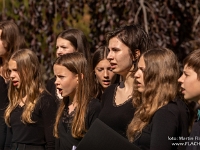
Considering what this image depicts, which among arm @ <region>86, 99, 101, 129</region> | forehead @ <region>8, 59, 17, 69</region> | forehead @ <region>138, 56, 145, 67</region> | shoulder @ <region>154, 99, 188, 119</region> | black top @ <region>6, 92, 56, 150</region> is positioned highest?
forehead @ <region>138, 56, 145, 67</region>

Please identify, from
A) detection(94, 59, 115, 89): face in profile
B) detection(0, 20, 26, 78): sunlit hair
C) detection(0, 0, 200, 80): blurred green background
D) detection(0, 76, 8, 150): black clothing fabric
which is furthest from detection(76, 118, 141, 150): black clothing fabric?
detection(0, 0, 200, 80): blurred green background

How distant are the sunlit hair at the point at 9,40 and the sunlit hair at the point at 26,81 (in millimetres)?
385

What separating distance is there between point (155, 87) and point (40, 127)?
1.03 metres

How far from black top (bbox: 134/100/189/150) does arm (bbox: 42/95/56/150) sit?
3.08ft

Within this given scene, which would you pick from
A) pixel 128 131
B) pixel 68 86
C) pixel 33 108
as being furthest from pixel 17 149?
pixel 128 131

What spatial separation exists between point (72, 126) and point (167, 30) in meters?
2.55

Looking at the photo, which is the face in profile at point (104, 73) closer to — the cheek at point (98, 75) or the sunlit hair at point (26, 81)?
the cheek at point (98, 75)

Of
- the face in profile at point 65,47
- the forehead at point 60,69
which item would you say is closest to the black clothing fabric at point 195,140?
the forehead at point 60,69

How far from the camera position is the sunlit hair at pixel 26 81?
4.22m

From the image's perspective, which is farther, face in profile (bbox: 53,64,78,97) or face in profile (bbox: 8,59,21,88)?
face in profile (bbox: 8,59,21,88)

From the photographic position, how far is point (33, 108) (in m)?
4.14

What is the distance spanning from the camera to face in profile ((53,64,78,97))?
3906 mm

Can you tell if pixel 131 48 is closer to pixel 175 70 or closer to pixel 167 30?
pixel 175 70

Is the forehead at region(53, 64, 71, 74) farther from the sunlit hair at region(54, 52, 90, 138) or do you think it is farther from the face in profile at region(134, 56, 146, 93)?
the face in profile at region(134, 56, 146, 93)
